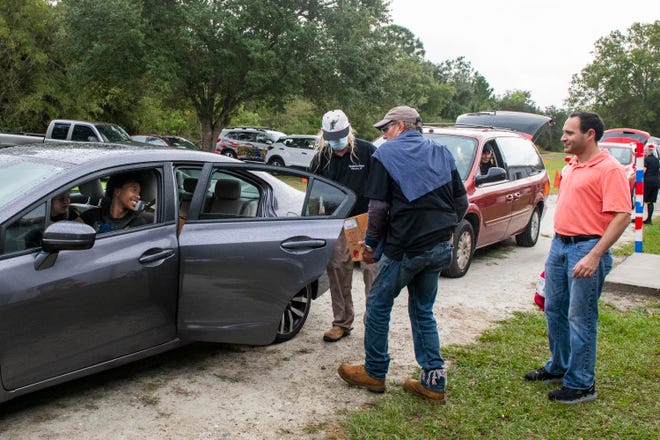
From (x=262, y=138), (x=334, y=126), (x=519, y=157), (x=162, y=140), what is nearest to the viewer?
(x=334, y=126)

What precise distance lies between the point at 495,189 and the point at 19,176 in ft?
19.5

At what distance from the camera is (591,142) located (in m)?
3.84

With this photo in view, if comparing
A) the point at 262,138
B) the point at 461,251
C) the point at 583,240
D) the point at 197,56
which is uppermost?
the point at 197,56

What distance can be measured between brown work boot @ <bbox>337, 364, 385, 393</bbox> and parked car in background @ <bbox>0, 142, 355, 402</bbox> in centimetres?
57

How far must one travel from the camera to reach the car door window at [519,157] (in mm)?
8596

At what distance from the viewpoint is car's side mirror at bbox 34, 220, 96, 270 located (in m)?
3.14

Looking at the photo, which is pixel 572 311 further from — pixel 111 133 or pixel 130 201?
pixel 111 133

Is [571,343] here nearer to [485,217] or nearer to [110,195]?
[110,195]

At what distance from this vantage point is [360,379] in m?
4.07

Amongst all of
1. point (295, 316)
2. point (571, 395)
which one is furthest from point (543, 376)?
point (295, 316)

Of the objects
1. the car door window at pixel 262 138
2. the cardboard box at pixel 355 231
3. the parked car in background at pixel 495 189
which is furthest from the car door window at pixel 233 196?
the car door window at pixel 262 138

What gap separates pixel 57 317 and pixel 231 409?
3.79 ft

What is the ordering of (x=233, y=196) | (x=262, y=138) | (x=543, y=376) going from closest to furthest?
1. (x=543, y=376)
2. (x=233, y=196)
3. (x=262, y=138)

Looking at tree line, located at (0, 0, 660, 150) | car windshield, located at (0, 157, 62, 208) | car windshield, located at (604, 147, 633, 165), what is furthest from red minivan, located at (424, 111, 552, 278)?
tree line, located at (0, 0, 660, 150)
